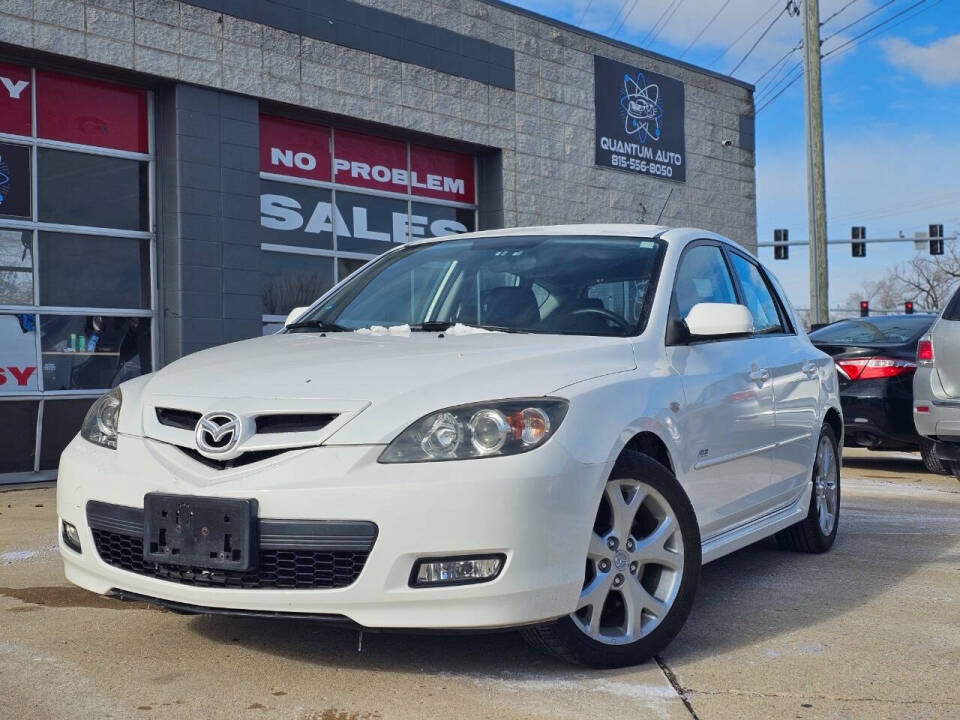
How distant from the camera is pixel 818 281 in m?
18.5

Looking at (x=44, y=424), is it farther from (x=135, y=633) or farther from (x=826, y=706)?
(x=826, y=706)

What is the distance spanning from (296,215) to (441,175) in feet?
7.68

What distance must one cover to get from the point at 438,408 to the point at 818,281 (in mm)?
16157

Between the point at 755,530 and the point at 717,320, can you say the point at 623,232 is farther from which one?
the point at 755,530

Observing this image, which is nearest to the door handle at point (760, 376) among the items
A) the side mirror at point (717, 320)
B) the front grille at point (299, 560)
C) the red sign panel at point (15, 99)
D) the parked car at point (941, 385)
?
the side mirror at point (717, 320)

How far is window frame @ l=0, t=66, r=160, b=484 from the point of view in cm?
980

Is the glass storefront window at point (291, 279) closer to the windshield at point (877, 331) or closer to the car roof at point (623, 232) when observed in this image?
the windshield at point (877, 331)

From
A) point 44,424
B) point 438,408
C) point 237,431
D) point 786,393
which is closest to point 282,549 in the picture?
point 237,431

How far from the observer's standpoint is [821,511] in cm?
591

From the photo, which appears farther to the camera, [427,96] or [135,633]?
[427,96]

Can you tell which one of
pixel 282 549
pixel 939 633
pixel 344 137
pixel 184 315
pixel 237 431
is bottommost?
pixel 939 633

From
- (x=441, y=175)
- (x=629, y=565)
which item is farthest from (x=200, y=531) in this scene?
(x=441, y=175)

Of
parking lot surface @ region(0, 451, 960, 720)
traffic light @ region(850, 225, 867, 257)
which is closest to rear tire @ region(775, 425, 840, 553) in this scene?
parking lot surface @ region(0, 451, 960, 720)

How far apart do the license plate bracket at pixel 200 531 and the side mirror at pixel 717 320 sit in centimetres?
192
